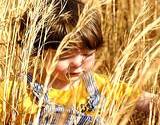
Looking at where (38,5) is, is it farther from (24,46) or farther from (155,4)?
(155,4)

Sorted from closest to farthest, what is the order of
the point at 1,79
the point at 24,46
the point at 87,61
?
the point at 24,46
the point at 1,79
the point at 87,61

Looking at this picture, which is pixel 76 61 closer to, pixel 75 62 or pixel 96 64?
pixel 75 62

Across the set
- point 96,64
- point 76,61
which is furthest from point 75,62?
point 96,64

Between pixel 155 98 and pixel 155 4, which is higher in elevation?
pixel 155 4

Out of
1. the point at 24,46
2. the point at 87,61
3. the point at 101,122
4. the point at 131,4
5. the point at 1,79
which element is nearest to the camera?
the point at 101,122

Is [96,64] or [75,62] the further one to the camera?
[75,62]

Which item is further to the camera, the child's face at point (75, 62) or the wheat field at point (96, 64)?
the child's face at point (75, 62)

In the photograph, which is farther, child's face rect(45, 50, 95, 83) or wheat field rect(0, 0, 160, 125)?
child's face rect(45, 50, 95, 83)

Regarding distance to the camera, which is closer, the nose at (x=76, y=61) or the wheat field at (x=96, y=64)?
the wheat field at (x=96, y=64)

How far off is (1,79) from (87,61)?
0.82ft

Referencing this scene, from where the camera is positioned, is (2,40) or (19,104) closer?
(19,104)

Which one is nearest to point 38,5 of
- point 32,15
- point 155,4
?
point 32,15

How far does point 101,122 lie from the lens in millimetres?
936

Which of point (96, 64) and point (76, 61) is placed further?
point (76, 61)
